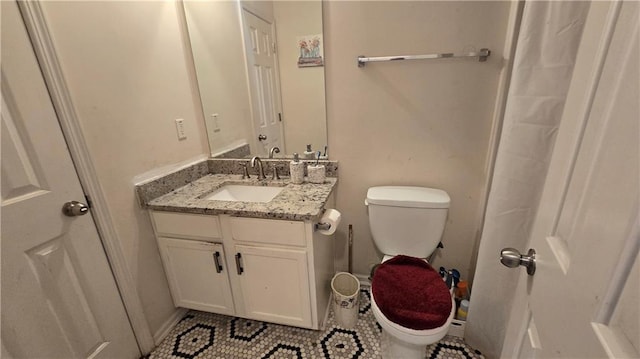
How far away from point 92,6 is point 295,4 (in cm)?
87

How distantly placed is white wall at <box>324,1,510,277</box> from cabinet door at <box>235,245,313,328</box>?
22.7 inches

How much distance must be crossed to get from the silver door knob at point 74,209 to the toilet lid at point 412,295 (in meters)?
1.24

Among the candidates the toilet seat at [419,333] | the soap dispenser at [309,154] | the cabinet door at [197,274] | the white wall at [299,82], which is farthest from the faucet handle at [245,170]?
the toilet seat at [419,333]

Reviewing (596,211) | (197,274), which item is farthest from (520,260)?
(197,274)

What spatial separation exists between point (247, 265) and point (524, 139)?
1305 millimetres

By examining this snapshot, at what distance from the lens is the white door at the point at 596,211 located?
32 centimetres

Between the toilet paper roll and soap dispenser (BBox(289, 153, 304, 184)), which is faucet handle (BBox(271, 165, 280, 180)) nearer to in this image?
soap dispenser (BBox(289, 153, 304, 184))

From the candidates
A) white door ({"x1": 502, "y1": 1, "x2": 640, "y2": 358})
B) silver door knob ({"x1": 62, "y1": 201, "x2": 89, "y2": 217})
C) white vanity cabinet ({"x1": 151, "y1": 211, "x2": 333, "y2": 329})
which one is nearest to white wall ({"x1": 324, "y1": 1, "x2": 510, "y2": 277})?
white vanity cabinet ({"x1": 151, "y1": 211, "x2": 333, "y2": 329})

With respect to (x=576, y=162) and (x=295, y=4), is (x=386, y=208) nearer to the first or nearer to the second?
(x=576, y=162)

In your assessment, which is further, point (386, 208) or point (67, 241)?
point (386, 208)

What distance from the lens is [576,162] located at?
46cm

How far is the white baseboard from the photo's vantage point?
1.46 metres

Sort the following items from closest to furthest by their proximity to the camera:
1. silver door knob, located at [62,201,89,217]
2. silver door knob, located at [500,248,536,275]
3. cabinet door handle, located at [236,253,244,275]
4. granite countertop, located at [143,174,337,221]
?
silver door knob, located at [500,248,536,275] < silver door knob, located at [62,201,89,217] < granite countertop, located at [143,174,337,221] < cabinet door handle, located at [236,253,244,275]

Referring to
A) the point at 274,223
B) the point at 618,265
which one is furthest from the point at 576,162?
Result: the point at 274,223
